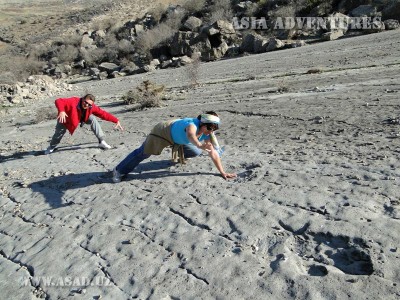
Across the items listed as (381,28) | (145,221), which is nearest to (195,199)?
(145,221)

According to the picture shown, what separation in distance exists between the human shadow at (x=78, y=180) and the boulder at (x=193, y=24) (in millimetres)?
23403

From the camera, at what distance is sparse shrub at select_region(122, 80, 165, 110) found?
1139 centimetres

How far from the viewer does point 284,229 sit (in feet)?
12.7

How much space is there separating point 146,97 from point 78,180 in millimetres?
5847

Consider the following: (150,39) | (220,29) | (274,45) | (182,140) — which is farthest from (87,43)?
(182,140)

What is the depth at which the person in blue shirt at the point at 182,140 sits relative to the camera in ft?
15.9

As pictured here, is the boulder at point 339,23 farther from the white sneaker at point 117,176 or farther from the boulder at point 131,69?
the white sneaker at point 117,176

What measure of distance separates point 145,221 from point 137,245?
43 cm

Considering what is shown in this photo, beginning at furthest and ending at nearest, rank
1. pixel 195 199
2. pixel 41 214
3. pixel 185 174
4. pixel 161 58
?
pixel 161 58, pixel 185 174, pixel 41 214, pixel 195 199

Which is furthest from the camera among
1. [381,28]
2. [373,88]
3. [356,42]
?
[381,28]

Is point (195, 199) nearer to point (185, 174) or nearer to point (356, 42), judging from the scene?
point (185, 174)

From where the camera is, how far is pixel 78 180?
237 inches

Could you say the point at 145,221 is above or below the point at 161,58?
above
